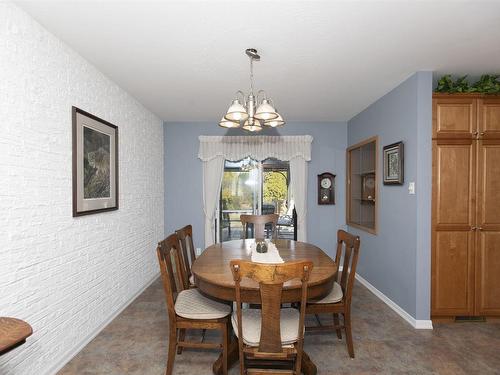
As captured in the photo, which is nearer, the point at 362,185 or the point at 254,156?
the point at 362,185

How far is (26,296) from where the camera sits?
5.95 feet

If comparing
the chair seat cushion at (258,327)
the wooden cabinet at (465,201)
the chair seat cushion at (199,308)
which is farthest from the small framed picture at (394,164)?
the chair seat cushion at (199,308)

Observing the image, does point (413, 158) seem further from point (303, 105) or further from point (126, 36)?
point (126, 36)

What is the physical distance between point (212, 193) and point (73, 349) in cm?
281

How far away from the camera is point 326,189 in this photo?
4.67 meters

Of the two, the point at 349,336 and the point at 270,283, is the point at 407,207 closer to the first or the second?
the point at 349,336

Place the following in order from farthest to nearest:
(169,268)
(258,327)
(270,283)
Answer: (169,268), (258,327), (270,283)

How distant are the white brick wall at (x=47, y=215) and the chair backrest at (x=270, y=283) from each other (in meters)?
1.38

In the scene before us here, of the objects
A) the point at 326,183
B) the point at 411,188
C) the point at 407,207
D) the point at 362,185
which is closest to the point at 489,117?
the point at 411,188

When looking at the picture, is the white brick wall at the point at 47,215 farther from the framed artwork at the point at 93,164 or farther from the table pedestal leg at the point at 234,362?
the table pedestal leg at the point at 234,362

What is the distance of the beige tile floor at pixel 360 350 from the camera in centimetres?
209

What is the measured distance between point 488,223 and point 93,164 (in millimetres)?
3797

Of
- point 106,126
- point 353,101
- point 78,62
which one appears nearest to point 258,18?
point 78,62

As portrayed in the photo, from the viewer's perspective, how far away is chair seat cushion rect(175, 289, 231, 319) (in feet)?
6.40
